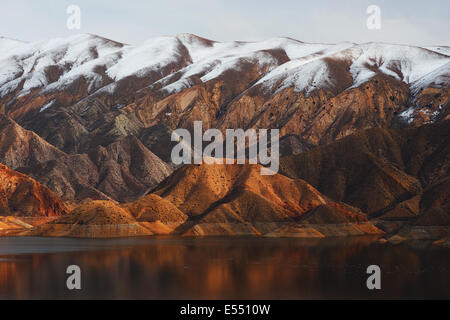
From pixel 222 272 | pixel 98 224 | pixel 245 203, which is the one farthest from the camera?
pixel 245 203

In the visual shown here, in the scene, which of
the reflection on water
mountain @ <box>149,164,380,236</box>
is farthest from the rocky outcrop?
the reflection on water

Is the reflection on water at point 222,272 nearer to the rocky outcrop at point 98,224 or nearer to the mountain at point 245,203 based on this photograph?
the rocky outcrop at point 98,224

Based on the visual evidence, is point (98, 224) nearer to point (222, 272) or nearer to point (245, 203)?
point (245, 203)

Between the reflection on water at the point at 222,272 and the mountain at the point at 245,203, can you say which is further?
the mountain at the point at 245,203

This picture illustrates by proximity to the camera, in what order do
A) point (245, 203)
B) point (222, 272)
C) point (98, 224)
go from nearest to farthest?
1. point (222, 272)
2. point (98, 224)
3. point (245, 203)

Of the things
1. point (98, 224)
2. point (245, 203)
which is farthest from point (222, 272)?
point (245, 203)

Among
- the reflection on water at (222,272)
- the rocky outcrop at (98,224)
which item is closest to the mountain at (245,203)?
the rocky outcrop at (98,224)

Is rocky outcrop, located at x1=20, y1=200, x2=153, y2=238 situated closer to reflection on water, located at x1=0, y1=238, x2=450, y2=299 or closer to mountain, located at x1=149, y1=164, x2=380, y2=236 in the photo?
mountain, located at x1=149, y1=164, x2=380, y2=236
